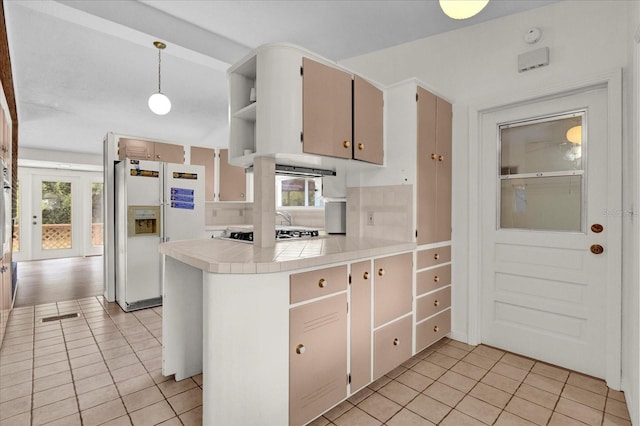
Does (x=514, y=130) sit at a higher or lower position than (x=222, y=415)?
higher

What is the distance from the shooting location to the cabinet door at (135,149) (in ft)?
13.8

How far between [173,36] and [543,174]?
332 cm

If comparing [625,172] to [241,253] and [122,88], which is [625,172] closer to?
[241,253]

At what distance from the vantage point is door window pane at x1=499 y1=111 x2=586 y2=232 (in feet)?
7.57

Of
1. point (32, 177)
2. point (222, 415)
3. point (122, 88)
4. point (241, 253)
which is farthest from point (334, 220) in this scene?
point (32, 177)

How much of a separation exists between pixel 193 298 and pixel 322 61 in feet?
5.74

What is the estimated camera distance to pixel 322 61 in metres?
2.02

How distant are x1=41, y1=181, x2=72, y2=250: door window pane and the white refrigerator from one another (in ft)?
17.9

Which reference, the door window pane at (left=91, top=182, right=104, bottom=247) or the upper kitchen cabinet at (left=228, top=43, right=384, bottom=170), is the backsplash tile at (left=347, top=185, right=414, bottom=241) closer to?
the upper kitchen cabinet at (left=228, top=43, right=384, bottom=170)

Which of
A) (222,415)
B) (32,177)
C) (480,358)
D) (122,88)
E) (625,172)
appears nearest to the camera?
(222,415)

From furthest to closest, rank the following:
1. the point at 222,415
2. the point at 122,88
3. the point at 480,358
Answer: the point at 122,88 < the point at 480,358 < the point at 222,415

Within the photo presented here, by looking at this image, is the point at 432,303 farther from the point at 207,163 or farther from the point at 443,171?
the point at 207,163

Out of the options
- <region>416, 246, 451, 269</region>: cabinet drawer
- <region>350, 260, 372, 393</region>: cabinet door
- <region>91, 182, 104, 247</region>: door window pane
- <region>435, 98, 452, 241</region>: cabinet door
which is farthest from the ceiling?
<region>91, 182, 104, 247</region>: door window pane

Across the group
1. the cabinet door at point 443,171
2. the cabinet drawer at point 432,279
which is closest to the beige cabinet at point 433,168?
the cabinet door at point 443,171
